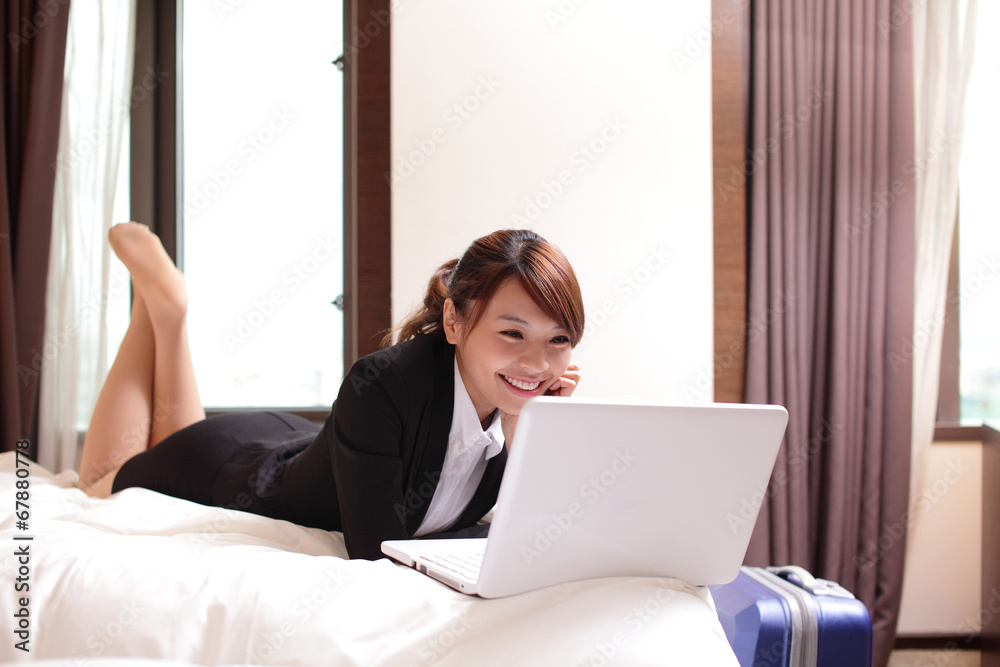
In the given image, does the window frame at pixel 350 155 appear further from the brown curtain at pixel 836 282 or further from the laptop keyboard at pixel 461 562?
the laptop keyboard at pixel 461 562

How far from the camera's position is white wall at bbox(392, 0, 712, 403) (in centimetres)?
221

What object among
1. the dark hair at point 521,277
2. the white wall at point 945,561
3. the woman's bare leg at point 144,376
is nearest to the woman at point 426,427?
the dark hair at point 521,277

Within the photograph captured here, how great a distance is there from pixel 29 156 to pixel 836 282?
264cm

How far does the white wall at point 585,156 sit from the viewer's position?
7.23 feet

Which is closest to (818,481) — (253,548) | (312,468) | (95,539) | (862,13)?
(862,13)

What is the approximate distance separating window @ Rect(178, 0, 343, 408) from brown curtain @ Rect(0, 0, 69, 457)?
1.34 ft

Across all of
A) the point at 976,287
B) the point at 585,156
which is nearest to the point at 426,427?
the point at 585,156

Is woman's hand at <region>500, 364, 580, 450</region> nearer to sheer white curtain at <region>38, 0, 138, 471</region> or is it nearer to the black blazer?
the black blazer

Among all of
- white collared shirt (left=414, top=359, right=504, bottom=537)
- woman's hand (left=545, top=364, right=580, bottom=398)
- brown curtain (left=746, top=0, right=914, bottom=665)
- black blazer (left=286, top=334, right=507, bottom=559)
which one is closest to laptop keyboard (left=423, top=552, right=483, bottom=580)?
black blazer (left=286, top=334, right=507, bottom=559)

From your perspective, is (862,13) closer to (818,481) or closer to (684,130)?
(684,130)

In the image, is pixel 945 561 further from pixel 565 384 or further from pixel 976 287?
pixel 565 384

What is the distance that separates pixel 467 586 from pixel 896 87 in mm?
2212

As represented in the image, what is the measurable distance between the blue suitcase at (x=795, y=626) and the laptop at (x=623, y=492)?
30 cm

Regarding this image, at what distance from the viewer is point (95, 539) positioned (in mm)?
1009
